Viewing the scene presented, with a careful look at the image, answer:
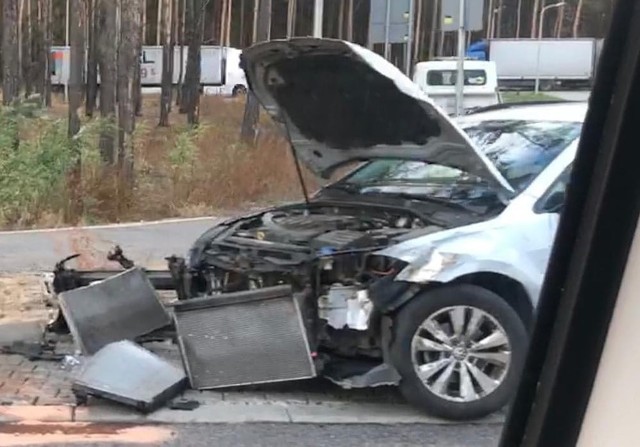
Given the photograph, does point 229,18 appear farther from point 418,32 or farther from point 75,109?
point 75,109

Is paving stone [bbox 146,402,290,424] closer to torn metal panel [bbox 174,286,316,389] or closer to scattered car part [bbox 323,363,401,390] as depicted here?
torn metal panel [bbox 174,286,316,389]

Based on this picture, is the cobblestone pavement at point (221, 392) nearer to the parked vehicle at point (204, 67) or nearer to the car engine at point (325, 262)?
the car engine at point (325, 262)

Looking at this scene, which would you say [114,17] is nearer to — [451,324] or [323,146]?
[323,146]

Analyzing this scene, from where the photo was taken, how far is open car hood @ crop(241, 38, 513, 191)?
5434 mm

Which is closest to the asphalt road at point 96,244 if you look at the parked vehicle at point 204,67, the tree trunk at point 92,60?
the tree trunk at point 92,60

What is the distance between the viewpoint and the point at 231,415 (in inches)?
212

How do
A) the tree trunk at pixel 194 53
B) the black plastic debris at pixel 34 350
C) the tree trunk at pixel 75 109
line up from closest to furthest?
1. the black plastic debris at pixel 34 350
2. the tree trunk at pixel 75 109
3. the tree trunk at pixel 194 53

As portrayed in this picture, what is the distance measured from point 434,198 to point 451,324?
90 centimetres

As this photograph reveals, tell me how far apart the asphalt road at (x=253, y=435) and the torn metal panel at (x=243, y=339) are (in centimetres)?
45

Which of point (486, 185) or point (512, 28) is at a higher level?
point (512, 28)

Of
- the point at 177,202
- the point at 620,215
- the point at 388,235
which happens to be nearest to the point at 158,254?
the point at 177,202

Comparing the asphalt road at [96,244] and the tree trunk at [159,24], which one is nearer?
the asphalt road at [96,244]

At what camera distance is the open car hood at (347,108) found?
5.43 meters

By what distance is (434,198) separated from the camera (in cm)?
590
